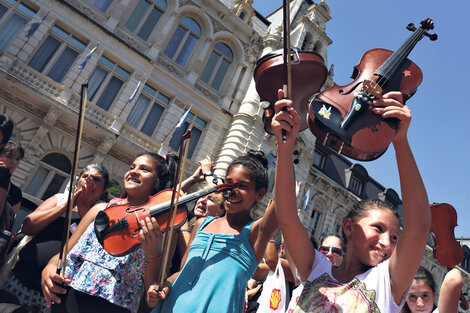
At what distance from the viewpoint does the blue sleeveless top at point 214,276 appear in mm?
1595

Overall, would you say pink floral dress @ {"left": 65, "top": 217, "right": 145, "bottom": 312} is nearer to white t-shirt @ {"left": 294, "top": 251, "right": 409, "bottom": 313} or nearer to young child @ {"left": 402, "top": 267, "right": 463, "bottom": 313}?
white t-shirt @ {"left": 294, "top": 251, "right": 409, "bottom": 313}

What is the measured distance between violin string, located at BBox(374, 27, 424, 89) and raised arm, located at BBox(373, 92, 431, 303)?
53 centimetres

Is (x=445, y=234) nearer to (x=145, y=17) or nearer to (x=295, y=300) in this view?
(x=295, y=300)

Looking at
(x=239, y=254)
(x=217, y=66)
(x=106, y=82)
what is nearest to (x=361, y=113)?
(x=239, y=254)

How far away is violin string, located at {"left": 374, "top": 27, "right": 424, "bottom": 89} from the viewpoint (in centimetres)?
183

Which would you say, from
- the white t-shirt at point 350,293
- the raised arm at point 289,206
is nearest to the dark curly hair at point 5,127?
the raised arm at point 289,206

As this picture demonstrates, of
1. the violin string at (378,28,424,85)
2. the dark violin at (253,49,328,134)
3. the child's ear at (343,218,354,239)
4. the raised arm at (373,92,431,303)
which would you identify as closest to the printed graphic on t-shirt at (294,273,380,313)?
the raised arm at (373,92,431,303)

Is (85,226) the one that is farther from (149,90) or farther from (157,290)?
(149,90)

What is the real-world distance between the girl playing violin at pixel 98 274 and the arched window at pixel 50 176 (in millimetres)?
10007

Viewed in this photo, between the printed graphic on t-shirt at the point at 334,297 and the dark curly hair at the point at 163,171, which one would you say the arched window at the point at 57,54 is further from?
the printed graphic on t-shirt at the point at 334,297

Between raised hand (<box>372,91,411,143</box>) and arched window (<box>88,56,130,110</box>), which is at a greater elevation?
arched window (<box>88,56,130,110</box>)

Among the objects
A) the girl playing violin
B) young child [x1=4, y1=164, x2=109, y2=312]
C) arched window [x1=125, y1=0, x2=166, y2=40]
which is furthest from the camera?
arched window [x1=125, y1=0, x2=166, y2=40]

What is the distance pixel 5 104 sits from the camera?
32.5 feet

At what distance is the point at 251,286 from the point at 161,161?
79.9 inches
